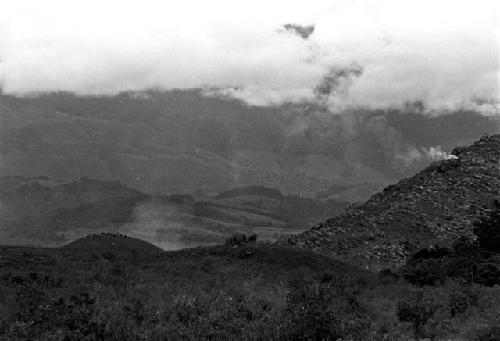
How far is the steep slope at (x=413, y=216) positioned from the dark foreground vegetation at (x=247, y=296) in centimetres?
661

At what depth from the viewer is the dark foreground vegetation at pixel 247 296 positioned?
82.0 ft

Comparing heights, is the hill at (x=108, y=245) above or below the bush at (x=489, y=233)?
below

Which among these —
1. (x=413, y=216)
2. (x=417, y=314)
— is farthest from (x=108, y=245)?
(x=417, y=314)

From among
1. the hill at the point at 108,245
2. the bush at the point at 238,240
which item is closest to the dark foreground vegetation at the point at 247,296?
the bush at the point at 238,240

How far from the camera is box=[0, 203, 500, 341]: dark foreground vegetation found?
25.0 meters

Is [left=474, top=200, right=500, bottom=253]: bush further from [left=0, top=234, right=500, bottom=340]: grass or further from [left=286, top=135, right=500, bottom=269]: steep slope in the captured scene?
[left=0, top=234, right=500, bottom=340]: grass

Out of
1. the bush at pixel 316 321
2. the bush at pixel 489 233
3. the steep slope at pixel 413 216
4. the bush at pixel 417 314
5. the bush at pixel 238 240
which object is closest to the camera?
the bush at pixel 316 321

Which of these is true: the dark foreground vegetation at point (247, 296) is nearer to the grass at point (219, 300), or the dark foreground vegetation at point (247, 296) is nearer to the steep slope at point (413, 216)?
the grass at point (219, 300)

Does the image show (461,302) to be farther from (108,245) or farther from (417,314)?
(108,245)

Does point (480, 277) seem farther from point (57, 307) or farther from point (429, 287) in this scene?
point (57, 307)

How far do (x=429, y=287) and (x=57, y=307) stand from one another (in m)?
26.6

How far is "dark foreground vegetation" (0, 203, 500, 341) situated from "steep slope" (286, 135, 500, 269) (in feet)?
21.7

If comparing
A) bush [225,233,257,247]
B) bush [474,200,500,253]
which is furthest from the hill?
bush [474,200,500,253]

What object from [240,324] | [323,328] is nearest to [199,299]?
[240,324]
